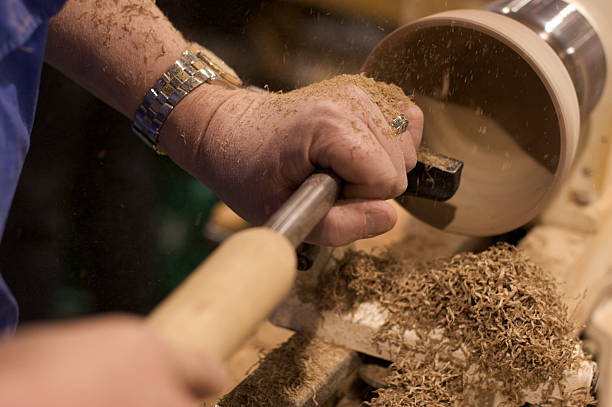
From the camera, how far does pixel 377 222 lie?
0.76 m

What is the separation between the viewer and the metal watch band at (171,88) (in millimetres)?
874

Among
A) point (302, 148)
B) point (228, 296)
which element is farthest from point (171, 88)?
point (228, 296)

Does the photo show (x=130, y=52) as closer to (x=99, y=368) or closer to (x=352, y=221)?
(x=352, y=221)

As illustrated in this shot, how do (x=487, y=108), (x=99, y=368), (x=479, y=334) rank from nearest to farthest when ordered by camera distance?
(x=99, y=368)
(x=479, y=334)
(x=487, y=108)

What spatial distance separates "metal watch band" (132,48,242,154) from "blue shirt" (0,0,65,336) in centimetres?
23

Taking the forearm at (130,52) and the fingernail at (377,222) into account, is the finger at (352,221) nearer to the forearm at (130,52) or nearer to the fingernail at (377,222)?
the fingernail at (377,222)

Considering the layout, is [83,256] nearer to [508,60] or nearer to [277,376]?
[277,376]

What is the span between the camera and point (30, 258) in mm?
1343

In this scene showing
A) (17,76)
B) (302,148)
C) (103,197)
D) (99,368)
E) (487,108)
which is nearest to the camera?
(99,368)

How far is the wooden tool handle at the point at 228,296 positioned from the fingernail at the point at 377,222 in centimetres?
27

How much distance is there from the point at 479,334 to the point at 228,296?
529 mm

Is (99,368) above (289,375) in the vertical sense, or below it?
above

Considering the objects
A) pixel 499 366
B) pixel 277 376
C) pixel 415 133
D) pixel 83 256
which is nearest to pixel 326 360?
pixel 277 376

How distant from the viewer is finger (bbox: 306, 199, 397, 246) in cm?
74
